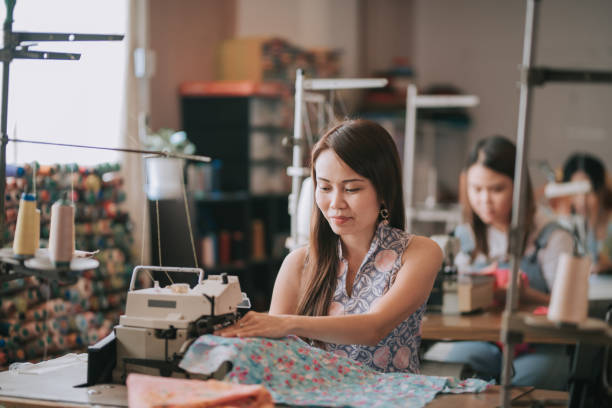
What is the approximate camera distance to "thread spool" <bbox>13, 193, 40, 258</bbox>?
1804mm

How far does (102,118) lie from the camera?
4.36 metres

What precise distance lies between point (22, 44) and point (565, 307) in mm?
1492

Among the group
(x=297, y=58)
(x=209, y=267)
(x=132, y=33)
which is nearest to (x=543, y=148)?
(x=297, y=58)

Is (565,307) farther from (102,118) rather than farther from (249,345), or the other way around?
(102,118)

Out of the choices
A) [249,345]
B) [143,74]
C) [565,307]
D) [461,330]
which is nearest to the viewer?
[565,307]

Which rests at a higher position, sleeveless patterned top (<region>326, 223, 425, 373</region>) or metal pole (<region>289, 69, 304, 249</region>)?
metal pole (<region>289, 69, 304, 249</region>)

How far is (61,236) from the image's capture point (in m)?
1.76

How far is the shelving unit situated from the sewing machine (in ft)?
10.9

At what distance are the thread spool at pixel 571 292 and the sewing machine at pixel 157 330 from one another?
0.82m

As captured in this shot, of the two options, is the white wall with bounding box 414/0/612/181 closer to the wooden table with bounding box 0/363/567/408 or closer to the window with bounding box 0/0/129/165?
the window with bounding box 0/0/129/165

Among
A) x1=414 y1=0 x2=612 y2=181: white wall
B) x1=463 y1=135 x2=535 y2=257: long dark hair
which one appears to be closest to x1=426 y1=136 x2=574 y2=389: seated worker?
x1=463 y1=135 x2=535 y2=257: long dark hair

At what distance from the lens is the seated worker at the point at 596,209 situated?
492 cm

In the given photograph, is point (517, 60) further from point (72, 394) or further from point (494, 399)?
point (72, 394)

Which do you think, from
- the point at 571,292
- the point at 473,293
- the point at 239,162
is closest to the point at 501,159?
the point at 473,293
